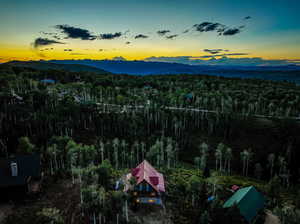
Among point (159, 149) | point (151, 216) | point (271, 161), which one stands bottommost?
point (271, 161)

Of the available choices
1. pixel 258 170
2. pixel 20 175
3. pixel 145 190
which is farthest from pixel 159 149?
pixel 20 175

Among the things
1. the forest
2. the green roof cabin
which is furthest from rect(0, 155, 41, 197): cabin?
the green roof cabin

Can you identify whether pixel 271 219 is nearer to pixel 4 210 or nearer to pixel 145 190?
pixel 145 190

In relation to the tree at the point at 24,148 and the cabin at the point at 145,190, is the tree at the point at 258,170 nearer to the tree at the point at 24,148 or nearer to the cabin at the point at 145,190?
the cabin at the point at 145,190

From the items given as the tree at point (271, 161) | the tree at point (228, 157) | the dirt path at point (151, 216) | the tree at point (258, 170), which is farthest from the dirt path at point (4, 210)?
the tree at point (271, 161)

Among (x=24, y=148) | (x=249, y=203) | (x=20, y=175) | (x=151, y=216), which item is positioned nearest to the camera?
(x=151, y=216)

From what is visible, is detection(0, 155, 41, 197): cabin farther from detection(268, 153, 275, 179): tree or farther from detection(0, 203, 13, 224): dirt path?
detection(268, 153, 275, 179): tree

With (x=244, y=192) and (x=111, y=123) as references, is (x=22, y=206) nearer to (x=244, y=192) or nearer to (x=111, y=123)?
(x=244, y=192)
